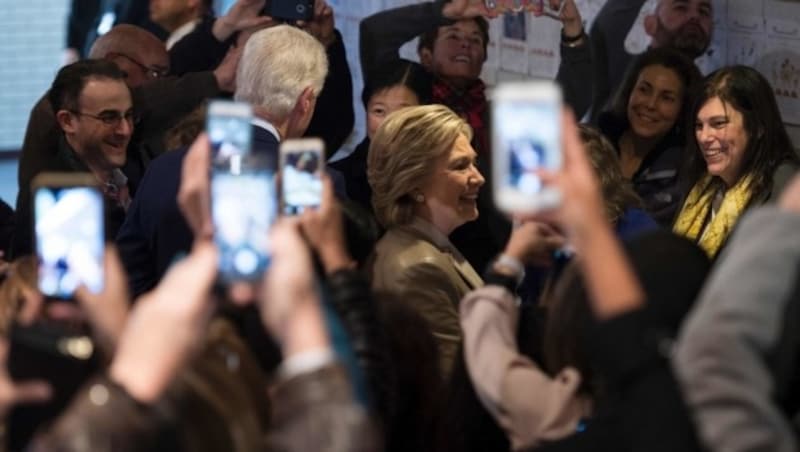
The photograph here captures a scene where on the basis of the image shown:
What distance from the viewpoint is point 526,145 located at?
2535 mm

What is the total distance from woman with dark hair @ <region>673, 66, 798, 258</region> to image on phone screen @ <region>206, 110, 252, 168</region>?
2221 mm

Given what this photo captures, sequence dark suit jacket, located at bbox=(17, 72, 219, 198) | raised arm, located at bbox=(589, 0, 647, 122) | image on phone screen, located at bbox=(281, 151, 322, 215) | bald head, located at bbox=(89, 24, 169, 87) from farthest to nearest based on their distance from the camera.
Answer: bald head, located at bbox=(89, 24, 169, 87) < raised arm, located at bbox=(589, 0, 647, 122) < dark suit jacket, located at bbox=(17, 72, 219, 198) < image on phone screen, located at bbox=(281, 151, 322, 215)

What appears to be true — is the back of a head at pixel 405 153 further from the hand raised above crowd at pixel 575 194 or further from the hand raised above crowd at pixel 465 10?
the hand raised above crowd at pixel 575 194

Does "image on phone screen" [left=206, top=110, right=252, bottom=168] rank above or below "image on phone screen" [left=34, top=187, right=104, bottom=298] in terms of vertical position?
above

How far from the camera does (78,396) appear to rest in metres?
2.43

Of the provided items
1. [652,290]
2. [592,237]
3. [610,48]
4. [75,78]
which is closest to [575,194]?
[592,237]

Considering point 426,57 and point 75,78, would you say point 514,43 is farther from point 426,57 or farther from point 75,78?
point 75,78

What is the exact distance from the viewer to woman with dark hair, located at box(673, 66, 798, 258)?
16.7 ft

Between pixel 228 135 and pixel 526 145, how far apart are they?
0.82 metres

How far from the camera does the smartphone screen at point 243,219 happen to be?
261 centimetres

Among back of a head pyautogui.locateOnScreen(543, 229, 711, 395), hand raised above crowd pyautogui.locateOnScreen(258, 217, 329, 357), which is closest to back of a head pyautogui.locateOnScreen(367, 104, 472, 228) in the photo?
back of a head pyautogui.locateOnScreen(543, 229, 711, 395)

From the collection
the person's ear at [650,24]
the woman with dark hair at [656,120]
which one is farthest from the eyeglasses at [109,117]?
the person's ear at [650,24]

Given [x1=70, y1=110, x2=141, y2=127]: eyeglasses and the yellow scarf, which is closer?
the yellow scarf

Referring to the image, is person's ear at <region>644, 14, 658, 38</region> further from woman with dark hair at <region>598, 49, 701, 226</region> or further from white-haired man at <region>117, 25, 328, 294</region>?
white-haired man at <region>117, 25, 328, 294</region>
